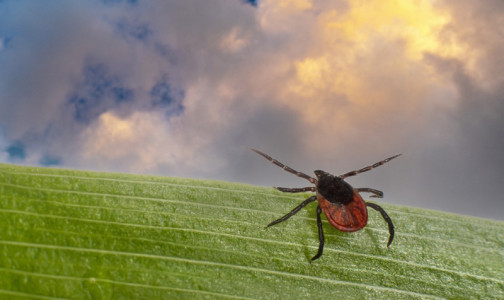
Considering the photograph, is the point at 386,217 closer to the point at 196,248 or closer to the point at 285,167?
the point at 285,167

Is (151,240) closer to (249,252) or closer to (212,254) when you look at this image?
(212,254)

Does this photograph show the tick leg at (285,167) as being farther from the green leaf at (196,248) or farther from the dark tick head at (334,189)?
the green leaf at (196,248)

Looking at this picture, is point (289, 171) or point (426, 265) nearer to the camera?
point (426, 265)

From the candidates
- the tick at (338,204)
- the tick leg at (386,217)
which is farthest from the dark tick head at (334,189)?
the tick leg at (386,217)

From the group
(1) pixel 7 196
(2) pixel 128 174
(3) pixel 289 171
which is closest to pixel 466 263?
(3) pixel 289 171

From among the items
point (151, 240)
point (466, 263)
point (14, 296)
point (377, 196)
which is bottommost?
point (14, 296)

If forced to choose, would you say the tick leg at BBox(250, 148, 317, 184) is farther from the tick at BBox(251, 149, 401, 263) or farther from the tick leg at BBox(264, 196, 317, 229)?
the tick leg at BBox(264, 196, 317, 229)

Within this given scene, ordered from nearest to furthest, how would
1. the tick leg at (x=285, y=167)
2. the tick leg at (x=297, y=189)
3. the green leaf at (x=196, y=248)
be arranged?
1. the green leaf at (x=196, y=248)
2. the tick leg at (x=297, y=189)
3. the tick leg at (x=285, y=167)
